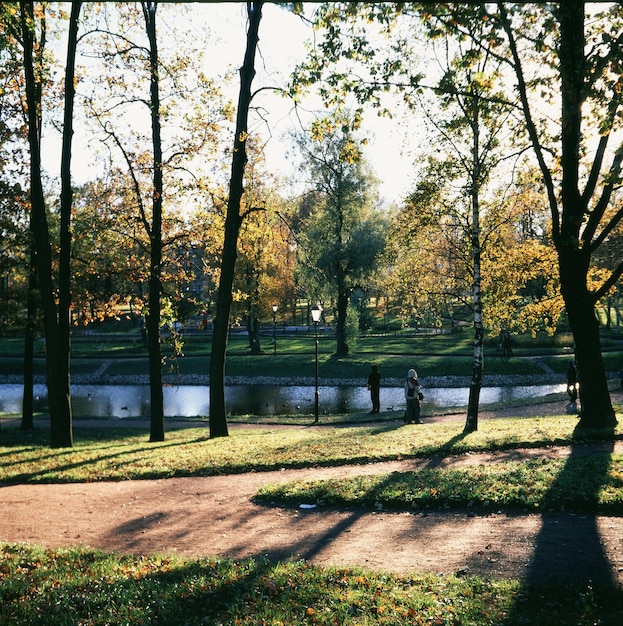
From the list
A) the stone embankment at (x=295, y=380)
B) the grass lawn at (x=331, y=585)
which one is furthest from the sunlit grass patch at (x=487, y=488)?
the stone embankment at (x=295, y=380)

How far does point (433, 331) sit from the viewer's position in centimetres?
5253

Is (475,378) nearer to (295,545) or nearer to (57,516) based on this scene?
(295,545)

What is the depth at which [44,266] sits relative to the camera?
558 inches

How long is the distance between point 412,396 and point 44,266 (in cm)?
1087

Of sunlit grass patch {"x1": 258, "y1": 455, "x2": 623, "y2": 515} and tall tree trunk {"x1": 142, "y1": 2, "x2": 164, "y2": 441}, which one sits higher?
tall tree trunk {"x1": 142, "y1": 2, "x2": 164, "y2": 441}

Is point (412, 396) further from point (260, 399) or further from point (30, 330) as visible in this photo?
point (260, 399)

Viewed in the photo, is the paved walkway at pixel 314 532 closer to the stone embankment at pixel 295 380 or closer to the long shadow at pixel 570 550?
the long shadow at pixel 570 550

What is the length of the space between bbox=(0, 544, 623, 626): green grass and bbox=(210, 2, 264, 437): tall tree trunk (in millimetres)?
9575

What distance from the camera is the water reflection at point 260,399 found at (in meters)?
28.5

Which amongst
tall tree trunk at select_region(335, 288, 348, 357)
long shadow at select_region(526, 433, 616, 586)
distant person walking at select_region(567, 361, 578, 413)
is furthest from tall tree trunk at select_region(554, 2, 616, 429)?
tall tree trunk at select_region(335, 288, 348, 357)

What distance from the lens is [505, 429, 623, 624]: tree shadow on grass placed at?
16.2 feet

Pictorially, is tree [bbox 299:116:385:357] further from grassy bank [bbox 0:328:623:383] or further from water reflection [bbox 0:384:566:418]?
water reflection [bbox 0:384:566:418]

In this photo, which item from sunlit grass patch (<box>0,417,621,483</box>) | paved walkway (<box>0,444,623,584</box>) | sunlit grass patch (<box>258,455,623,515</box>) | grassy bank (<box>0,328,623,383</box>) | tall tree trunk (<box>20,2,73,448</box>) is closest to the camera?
paved walkway (<box>0,444,623,584</box>)

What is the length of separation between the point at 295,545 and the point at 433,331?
153 ft
